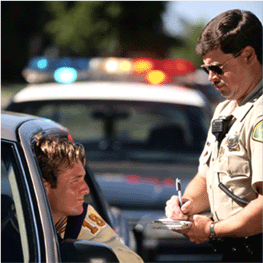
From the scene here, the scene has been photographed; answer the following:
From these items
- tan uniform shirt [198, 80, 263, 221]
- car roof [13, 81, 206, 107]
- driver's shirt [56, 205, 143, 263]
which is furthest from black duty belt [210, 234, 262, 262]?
car roof [13, 81, 206, 107]

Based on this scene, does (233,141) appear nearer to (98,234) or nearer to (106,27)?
(98,234)

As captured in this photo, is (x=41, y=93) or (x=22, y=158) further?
(x=41, y=93)

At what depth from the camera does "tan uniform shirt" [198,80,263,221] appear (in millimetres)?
2324

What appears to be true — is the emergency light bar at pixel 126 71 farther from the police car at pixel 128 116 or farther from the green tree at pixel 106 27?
the green tree at pixel 106 27

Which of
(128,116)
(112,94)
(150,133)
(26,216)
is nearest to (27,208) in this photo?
(26,216)

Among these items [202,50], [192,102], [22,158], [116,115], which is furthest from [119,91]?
[22,158]

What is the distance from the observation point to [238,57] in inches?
97.1

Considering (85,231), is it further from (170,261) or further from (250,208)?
(170,261)

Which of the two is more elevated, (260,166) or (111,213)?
(260,166)

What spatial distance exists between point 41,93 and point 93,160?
67cm

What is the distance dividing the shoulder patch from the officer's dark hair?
1.03 feet

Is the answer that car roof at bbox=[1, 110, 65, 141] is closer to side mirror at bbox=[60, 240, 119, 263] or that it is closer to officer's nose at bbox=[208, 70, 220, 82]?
side mirror at bbox=[60, 240, 119, 263]

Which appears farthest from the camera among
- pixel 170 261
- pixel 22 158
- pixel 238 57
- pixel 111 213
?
pixel 170 261

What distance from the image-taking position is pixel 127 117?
506cm
